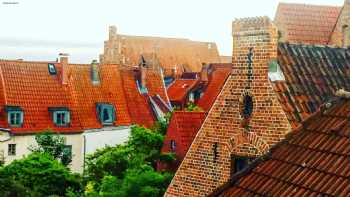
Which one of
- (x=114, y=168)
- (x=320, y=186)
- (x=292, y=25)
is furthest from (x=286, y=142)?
(x=292, y=25)

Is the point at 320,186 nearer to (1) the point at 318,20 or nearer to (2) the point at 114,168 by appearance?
(2) the point at 114,168

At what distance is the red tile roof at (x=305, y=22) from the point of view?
26.2 metres

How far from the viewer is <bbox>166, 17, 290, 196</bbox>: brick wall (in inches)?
392

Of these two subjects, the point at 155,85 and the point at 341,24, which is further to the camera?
the point at 155,85

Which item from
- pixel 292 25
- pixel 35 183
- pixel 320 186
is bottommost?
pixel 35 183

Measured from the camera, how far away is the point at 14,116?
34.1 metres

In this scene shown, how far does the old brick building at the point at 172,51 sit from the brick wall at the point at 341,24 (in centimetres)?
4849

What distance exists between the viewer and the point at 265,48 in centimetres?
1023

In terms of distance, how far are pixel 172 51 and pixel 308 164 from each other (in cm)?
7584

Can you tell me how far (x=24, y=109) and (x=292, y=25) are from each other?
56.4ft

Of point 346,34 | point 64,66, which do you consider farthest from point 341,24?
point 64,66

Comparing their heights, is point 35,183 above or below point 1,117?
below

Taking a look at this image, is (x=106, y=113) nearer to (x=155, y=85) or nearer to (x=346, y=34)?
(x=155, y=85)

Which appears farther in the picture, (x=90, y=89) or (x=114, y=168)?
(x=90, y=89)
